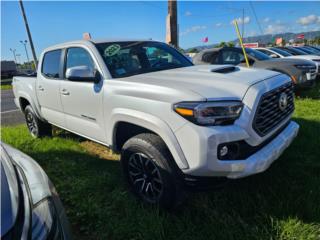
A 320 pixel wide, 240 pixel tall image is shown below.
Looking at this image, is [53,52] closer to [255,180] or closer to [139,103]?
[139,103]

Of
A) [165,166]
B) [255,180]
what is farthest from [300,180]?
[165,166]

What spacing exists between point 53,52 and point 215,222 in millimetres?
3747

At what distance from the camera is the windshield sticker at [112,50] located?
348 cm

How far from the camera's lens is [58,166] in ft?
13.7

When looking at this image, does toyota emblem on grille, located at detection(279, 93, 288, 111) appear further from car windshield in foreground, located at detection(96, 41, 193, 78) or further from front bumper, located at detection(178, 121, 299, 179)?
car windshield in foreground, located at detection(96, 41, 193, 78)

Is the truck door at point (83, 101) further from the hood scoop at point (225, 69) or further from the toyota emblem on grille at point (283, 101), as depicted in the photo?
the toyota emblem on grille at point (283, 101)

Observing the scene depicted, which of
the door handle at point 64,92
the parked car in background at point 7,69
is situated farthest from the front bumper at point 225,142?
the parked car in background at point 7,69

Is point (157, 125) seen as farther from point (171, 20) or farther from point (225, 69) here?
point (171, 20)

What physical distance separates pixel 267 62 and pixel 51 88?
6001 millimetres

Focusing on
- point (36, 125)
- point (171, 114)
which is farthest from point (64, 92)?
point (171, 114)

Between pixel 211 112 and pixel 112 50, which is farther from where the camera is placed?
pixel 112 50

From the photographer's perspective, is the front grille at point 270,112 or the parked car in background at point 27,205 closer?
the parked car in background at point 27,205

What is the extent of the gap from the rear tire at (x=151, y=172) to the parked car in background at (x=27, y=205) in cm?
100

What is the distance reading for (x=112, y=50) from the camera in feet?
11.7
